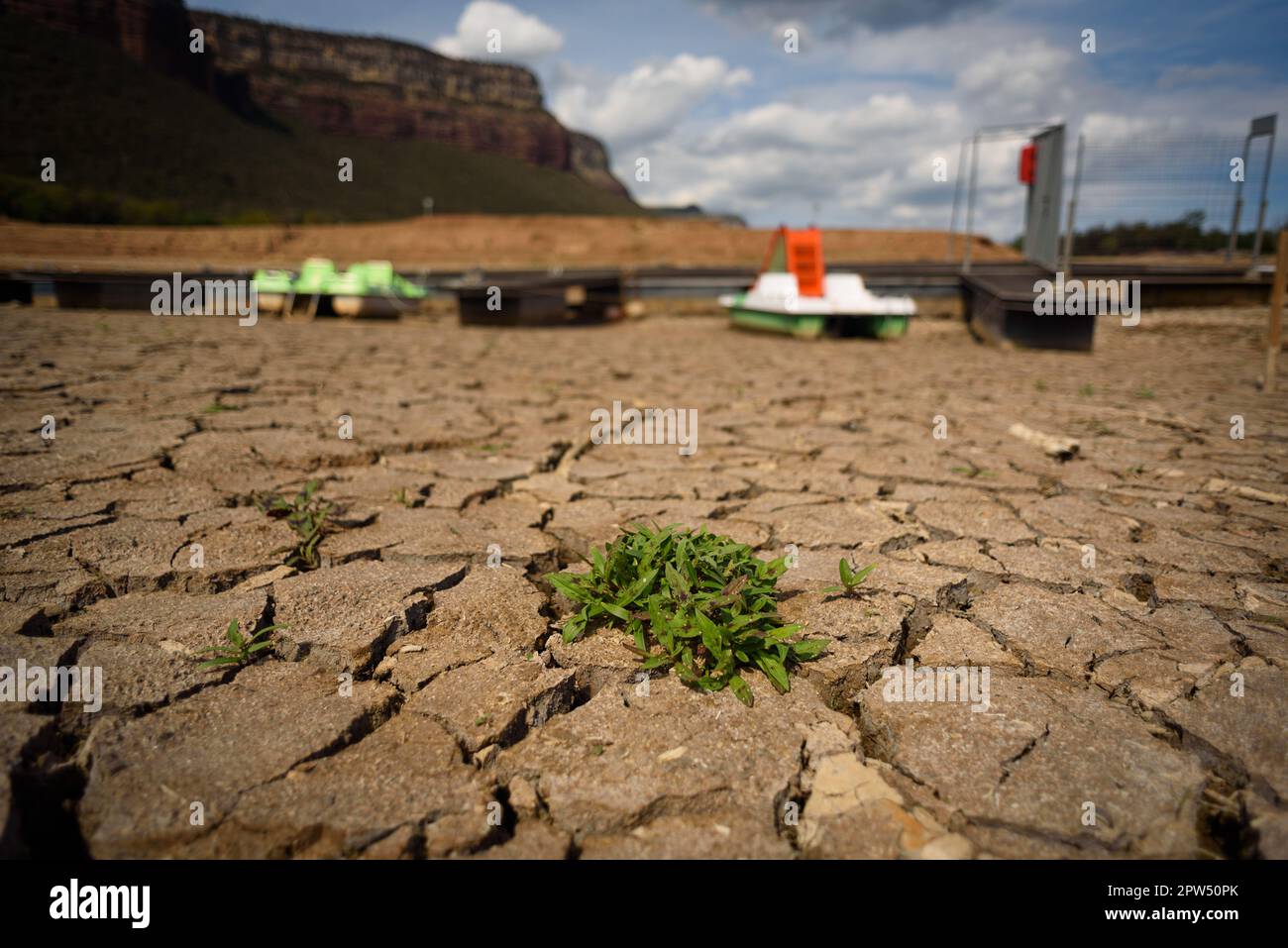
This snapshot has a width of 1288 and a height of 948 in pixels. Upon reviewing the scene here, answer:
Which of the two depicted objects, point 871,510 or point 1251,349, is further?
point 1251,349

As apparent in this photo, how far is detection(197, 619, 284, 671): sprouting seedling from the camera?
153cm

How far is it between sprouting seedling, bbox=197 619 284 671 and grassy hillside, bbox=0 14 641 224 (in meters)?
30.6

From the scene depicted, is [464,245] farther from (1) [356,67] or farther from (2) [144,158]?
(1) [356,67]

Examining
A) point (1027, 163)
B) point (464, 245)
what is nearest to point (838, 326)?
point (1027, 163)

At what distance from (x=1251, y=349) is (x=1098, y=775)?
A: 8.48 meters

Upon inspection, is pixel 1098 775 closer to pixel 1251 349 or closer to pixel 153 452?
pixel 153 452

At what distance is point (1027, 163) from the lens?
1108 centimetres

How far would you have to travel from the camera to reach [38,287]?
9000 mm

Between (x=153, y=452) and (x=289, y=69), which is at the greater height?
(x=289, y=69)

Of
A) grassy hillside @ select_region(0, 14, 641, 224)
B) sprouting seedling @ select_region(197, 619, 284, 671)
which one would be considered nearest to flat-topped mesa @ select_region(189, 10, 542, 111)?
grassy hillside @ select_region(0, 14, 641, 224)

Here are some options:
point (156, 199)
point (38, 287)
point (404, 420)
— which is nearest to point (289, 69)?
point (156, 199)

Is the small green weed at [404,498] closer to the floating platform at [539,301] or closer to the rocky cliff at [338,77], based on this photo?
the floating platform at [539,301]

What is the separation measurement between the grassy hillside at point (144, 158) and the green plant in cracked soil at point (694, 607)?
3096cm
